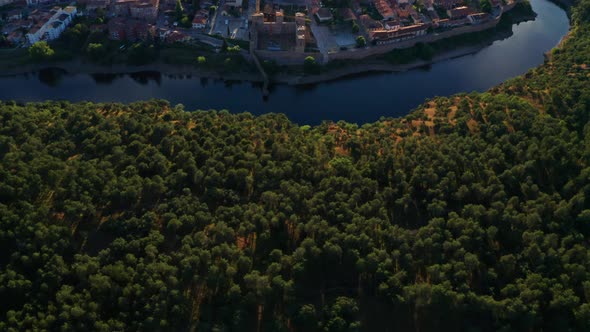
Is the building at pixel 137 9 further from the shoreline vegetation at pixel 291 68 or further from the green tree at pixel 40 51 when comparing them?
the green tree at pixel 40 51

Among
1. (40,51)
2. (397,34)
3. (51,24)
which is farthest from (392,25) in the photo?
(40,51)

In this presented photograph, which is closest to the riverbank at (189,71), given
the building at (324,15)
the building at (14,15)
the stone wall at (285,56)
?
the stone wall at (285,56)

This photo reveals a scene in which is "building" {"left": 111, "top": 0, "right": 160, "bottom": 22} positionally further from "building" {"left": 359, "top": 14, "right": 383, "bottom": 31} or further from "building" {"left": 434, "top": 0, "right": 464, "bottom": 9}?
"building" {"left": 434, "top": 0, "right": 464, "bottom": 9}

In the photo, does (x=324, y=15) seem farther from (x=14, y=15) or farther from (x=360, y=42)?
(x=14, y=15)

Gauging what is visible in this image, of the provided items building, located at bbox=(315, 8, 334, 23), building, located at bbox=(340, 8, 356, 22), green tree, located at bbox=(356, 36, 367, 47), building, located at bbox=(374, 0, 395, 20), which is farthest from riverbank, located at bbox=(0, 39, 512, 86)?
building, located at bbox=(374, 0, 395, 20)

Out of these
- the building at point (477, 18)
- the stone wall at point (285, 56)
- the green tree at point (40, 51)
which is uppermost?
the building at point (477, 18)

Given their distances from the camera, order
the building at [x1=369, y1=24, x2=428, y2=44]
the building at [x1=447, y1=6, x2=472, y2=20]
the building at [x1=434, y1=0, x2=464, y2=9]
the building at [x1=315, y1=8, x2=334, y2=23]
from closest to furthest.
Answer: the building at [x1=369, y1=24, x2=428, y2=44]
the building at [x1=315, y1=8, x2=334, y2=23]
the building at [x1=447, y1=6, x2=472, y2=20]
the building at [x1=434, y1=0, x2=464, y2=9]

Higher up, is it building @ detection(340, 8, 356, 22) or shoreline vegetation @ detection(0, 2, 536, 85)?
building @ detection(340, 8, 356, 22)
